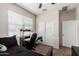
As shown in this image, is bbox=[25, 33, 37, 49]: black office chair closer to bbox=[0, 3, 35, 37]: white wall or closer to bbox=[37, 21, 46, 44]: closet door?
bbox=[37, 21, 46, 44]: closet door

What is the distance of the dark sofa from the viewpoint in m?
1.55

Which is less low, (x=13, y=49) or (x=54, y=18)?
(x=54, y=18)

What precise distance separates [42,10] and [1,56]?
3.53 ft

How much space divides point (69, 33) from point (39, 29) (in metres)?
0.56

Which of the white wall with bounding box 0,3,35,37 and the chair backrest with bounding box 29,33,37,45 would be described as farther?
the chair backrest with bounding box 29,33,37,45

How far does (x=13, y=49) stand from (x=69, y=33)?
105 cm

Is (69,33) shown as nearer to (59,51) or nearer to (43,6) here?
(59,51)

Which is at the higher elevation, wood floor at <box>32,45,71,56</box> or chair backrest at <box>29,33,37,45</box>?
chair backrest at <box>29,33,37,45</box>

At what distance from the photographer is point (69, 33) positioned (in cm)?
163

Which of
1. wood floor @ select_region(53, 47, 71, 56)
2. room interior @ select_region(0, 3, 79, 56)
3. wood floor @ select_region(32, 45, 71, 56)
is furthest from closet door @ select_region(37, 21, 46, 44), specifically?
wood floor @ select_region(53, 47, 71, 56)

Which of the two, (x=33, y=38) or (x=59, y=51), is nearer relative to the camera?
(x=59, y=51)

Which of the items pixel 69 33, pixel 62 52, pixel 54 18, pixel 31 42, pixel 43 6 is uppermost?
pixel 43 6

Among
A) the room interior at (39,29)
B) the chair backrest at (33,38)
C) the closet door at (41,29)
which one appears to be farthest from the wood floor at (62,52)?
the chair backrest at (33,38)

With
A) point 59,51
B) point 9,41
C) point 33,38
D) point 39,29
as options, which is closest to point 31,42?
point 33,38
